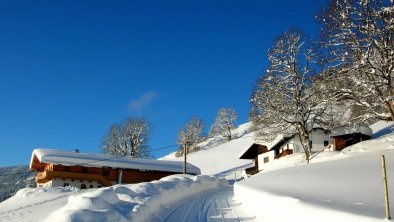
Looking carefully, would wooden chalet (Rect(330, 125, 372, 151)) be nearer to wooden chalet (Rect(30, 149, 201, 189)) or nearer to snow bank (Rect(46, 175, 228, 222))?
wooden chalet (Rect(30, 149, 201, 189))

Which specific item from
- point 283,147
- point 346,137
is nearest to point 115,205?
point 346,137

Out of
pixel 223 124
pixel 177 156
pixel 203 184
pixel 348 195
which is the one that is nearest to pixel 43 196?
pixel 203 184

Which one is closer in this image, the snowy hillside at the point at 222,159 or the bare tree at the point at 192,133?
the snowy hillside at the point at 222,159

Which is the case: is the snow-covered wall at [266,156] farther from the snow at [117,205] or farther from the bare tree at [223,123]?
the bare tree at [223,123]

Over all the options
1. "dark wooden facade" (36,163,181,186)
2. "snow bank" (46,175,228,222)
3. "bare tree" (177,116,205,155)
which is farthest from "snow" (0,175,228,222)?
"bare tree" (177,116,205,155)

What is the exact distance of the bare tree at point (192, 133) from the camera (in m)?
97.5

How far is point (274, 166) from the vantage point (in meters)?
46.6

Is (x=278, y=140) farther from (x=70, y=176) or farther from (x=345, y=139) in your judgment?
(x=70, y=176)

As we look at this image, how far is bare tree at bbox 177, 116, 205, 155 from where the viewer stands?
97.5m

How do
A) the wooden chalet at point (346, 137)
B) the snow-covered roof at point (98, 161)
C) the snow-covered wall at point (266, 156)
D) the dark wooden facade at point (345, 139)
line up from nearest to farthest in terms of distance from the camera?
the wooden chalet at point (346, 137) → the dark wooden facade at point (345, 139) → the snow-covered roof at point (98, 161) → the snow-covered wall at point (266, 156)

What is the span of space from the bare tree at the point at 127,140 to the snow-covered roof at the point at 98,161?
21.2 m

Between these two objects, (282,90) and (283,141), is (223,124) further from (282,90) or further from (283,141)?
(282,90)

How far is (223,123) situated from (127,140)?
39549mm

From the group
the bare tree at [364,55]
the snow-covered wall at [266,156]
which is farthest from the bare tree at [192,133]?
the bare tree at [364,55]
